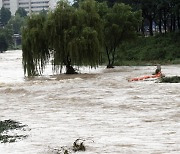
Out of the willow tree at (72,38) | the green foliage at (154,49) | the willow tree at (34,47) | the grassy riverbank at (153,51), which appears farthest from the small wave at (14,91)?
the green foliage at (154,49)

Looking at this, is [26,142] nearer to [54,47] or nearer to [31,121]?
[31,121]

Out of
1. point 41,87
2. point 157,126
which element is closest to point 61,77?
point 41,87

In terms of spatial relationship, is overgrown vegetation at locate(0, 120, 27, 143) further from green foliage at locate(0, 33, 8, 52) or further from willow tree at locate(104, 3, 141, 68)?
green foliage at locate(0, 33, 8, 52)

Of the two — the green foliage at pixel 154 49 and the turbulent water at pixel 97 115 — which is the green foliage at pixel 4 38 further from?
the turbulent water at pixel 97 115

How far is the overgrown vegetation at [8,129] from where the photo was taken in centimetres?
1241

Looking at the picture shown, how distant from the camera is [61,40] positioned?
34.1 m

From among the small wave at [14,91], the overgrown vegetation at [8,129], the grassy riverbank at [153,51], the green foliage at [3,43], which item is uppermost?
the green foliage at [3,43]

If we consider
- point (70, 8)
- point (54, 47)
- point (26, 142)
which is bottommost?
point (26, 142)

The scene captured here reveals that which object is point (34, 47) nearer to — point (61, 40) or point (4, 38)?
point (61, 40)

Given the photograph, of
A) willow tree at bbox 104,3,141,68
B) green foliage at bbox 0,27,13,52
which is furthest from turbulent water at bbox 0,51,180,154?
green foliage at bbox 0,27,13,52

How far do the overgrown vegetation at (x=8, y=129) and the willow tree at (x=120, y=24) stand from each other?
87.7ft

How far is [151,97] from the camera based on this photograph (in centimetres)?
2056

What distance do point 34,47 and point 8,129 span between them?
21.0 metres

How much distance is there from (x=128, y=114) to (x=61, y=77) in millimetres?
16804
